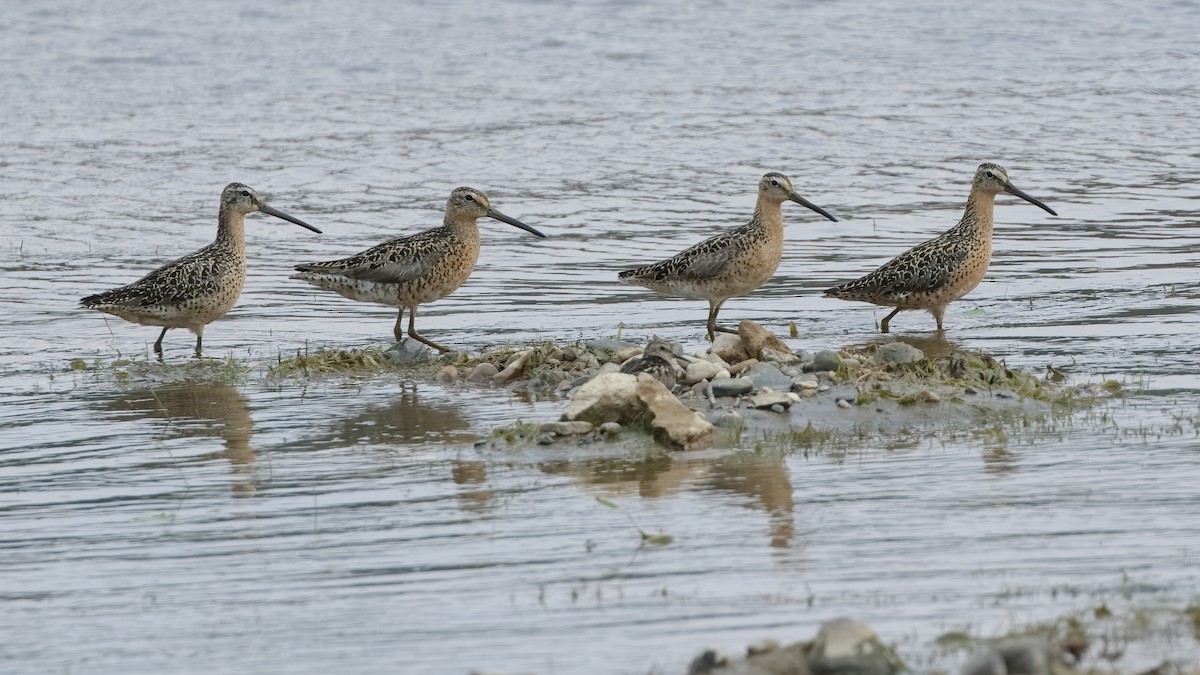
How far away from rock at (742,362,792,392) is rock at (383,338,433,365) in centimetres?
253

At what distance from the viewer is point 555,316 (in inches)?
500

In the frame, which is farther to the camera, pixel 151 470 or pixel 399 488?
pixel 151 470

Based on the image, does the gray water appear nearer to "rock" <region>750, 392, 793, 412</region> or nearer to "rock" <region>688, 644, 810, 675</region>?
"rock" <region>688, 644, 810, 675</region>

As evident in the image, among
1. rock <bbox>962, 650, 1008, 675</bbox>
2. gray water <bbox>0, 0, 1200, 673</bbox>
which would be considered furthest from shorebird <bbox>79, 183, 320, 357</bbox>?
rock <bbox>962, 650, 1008, 675</bbox>

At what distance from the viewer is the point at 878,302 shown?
1216cm

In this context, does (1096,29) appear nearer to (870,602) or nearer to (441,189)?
(441,189)

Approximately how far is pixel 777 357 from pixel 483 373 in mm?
1767

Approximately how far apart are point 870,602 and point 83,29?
77.3 ft

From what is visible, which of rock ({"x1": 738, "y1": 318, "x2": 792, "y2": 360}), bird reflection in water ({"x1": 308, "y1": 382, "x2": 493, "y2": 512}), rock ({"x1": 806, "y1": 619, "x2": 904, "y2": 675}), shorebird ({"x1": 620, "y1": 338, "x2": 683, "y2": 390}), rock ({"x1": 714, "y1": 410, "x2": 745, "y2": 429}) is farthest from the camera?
rock ({"x1": 738, "y1": 318, "x2": 792, "y2": 360})

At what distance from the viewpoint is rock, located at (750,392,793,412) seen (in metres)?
8.45

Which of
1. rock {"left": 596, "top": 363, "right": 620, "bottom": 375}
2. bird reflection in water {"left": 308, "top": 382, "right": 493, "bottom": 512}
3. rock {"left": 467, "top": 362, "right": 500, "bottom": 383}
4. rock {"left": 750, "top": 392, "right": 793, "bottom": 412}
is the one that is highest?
rock {"left": 596, "top": 363, "right": 620, "bottom": 375}

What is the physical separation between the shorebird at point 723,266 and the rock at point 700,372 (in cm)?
279

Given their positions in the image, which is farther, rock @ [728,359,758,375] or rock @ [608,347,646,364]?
rock @ [608,347,646,364]

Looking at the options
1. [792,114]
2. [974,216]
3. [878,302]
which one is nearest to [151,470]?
[878,302]
